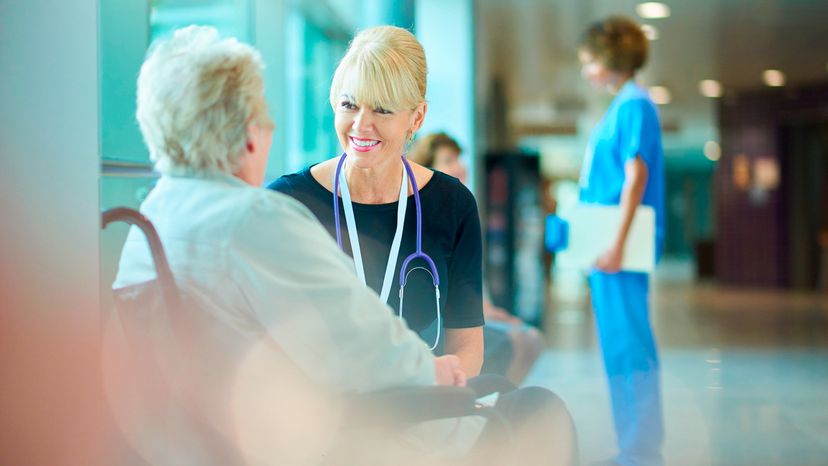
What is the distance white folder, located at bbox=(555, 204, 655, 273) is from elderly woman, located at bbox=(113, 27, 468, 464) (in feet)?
5.16

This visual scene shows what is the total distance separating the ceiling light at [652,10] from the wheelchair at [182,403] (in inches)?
299

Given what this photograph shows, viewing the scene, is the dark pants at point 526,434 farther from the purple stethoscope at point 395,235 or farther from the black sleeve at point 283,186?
the black sleeve at point 283,186

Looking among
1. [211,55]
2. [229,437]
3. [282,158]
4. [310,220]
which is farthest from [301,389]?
[282,158]

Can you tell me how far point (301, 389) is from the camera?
1240 mm

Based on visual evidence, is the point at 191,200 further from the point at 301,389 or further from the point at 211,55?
the point at 301,389

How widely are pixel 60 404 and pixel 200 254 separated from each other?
43 cm

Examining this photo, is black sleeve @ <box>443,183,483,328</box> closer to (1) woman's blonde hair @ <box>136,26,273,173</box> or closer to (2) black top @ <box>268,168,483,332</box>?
(2) black top @ <box>268,168,483,332</box>

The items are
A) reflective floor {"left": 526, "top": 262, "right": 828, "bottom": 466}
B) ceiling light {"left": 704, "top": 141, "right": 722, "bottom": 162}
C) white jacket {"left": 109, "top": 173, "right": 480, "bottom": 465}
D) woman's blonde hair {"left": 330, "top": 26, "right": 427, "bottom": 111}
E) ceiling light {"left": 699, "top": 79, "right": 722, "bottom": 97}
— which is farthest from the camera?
ceiling light {"left": 704, "top": 141, "right": 722, "bottom": 162}

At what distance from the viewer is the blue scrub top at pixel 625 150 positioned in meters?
2.78

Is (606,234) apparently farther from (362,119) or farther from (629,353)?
(362,119)

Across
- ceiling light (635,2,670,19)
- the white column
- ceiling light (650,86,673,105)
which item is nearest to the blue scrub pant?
the white column

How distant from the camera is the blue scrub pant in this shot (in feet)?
9.03

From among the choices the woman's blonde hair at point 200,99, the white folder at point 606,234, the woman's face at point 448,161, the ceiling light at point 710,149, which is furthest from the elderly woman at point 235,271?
the ceiling light at point 710,149

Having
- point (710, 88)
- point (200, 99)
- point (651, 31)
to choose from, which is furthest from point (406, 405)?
point (710, 88)
